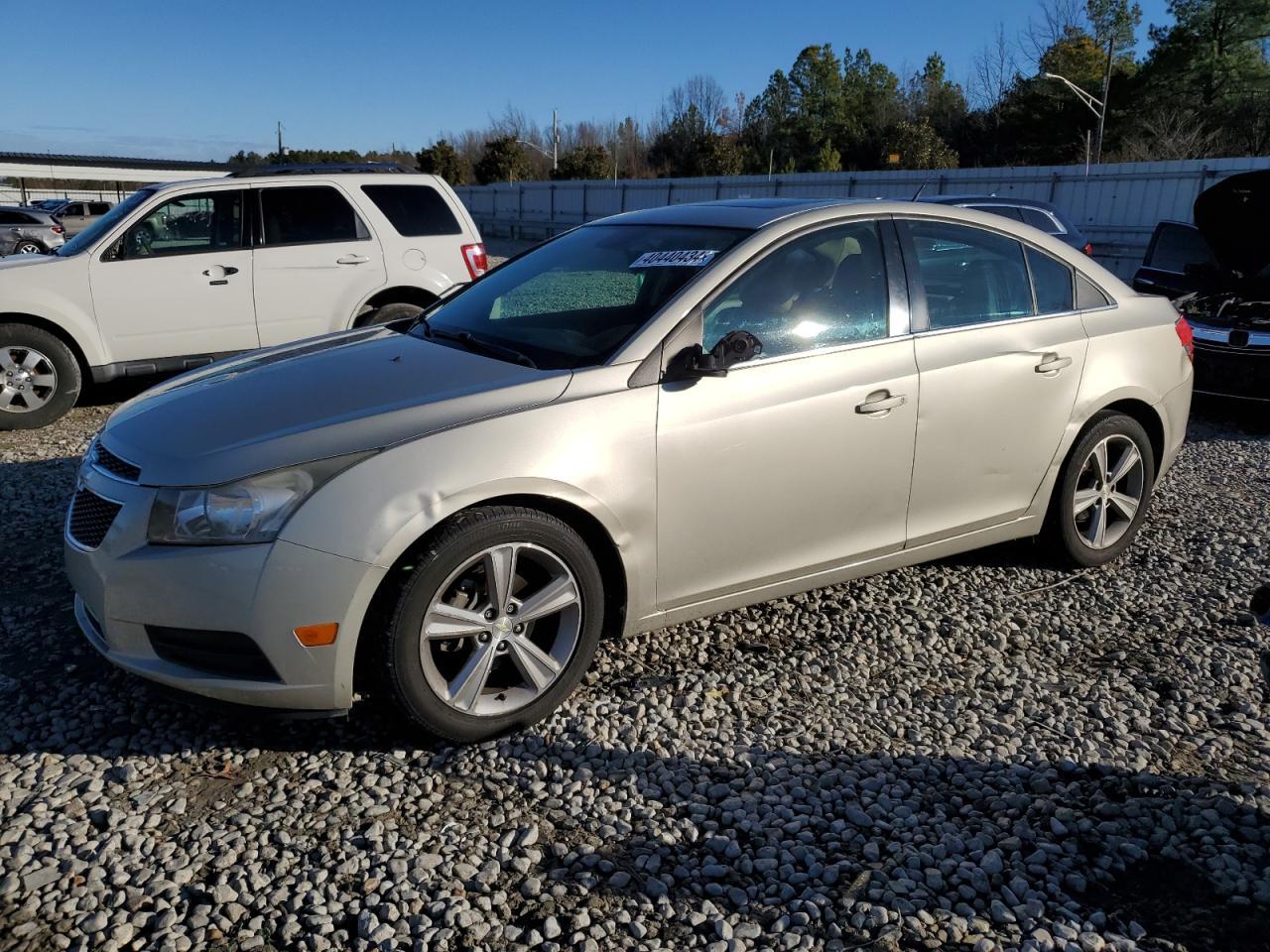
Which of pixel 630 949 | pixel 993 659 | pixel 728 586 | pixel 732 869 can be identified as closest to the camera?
pixel 630 949

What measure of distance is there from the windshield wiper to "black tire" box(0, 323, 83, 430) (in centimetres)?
473

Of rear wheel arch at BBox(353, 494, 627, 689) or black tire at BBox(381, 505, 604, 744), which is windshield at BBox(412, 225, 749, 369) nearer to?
rear wheel arch at BBox(353, 494, 627, 689)

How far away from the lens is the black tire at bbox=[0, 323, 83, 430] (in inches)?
302

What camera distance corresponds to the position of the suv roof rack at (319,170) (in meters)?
8.50

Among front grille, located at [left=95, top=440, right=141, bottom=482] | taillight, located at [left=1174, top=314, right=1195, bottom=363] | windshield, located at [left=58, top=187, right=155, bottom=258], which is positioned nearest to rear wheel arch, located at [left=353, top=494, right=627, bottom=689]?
front grille, located at [left=95, top=440, right=141, bottom=482]

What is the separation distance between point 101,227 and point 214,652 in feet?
20.5

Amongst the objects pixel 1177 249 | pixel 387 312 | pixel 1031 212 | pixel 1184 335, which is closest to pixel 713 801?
pixel 1184 335

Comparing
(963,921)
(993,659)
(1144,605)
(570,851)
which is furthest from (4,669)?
(1144,605)

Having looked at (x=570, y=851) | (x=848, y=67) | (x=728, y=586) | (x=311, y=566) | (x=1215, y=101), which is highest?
(x=848, y=67)

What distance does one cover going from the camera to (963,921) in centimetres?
265

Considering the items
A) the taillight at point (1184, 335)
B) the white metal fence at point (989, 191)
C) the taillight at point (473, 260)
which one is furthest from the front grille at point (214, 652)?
the white metal fence at point (989, 191)

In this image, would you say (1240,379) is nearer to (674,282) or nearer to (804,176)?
(674,282)

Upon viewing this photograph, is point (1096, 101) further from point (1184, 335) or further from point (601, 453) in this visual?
point (601, 453)

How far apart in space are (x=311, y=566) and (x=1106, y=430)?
373cm
